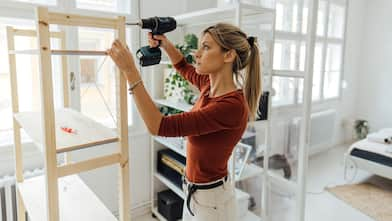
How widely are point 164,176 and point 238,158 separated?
29.8 inches

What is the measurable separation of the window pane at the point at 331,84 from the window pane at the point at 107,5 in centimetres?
321

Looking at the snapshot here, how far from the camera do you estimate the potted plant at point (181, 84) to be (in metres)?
2.24

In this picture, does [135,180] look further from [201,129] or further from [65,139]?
[201,129]

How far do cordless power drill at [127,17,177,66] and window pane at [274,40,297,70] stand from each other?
0.96m

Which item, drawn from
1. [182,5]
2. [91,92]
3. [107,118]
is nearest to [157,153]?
[107,118]

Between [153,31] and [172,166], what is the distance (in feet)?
5.02

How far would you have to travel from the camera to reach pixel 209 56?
113 cm

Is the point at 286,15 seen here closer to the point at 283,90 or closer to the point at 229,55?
the point at 283,90

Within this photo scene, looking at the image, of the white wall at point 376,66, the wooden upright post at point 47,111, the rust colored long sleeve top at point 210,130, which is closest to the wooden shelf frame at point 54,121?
the wooden upright post at point 47,111

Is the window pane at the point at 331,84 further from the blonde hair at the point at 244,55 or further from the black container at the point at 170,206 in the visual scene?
the blonde hair at the point at 244,55

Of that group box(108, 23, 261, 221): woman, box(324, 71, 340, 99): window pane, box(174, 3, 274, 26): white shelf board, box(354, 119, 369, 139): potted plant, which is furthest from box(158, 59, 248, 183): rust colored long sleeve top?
box(354, 119, 369, 139): potted plant

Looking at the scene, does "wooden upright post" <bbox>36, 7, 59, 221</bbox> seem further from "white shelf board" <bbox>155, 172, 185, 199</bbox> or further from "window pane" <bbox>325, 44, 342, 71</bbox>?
Result: "window pane" <bbox>325, 44, 342, 71</bbox>

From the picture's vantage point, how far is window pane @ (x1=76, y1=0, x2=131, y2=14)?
2.19 meters

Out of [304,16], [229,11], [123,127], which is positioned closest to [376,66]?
[304,16]
